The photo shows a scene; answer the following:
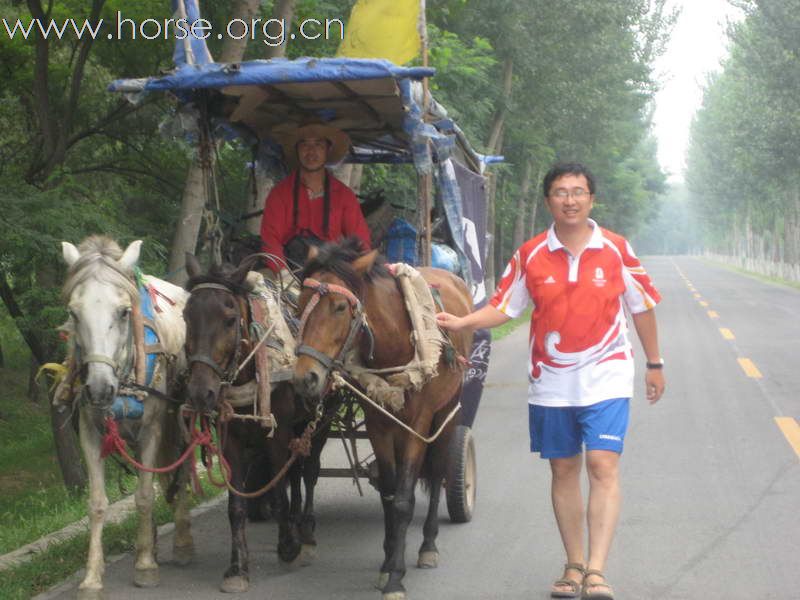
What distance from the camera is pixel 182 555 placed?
22.7 ft

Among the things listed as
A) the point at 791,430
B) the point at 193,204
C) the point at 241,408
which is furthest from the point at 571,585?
the point at 193,204

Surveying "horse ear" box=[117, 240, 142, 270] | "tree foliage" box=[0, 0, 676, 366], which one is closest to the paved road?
"horse ear" box=[117, 240, 142, 270]

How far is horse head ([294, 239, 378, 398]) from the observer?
5473 mm

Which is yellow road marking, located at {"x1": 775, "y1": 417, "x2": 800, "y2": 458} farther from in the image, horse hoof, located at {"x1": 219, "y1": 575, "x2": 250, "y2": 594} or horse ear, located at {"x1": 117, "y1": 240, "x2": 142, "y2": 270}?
horse ear, located at {"x1": 117, "y1": 240, "x2": 142, "y2": 270}

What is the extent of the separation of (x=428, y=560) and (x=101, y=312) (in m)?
2.37

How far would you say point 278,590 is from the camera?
6.31 meters

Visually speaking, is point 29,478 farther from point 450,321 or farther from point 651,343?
point 651,343

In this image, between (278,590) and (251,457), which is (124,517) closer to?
(251,457)

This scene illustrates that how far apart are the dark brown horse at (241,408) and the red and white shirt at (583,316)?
1553 mm

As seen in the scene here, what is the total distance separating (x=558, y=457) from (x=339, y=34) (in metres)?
9.88

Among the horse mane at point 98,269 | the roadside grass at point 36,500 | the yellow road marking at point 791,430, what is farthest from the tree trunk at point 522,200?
the horse mane at point 98,269

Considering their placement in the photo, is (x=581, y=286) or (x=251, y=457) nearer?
(x=581, y=286)

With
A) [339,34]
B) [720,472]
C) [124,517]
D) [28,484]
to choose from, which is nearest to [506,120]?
[339,34]

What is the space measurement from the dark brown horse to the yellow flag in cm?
282
